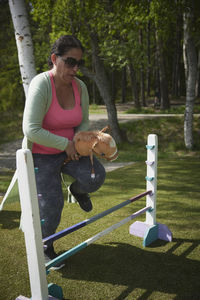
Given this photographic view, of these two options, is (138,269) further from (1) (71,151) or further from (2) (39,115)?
(2) (39,115)

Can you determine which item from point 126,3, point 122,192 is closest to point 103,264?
point 122,192

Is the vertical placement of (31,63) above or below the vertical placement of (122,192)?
above

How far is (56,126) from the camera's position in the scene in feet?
8.15

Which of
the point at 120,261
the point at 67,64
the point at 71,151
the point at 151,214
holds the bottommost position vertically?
the point at 120,261

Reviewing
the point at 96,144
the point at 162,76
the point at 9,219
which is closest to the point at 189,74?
the point at 162,76

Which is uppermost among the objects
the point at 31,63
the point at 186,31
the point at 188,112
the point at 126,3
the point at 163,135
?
the point at 126,3

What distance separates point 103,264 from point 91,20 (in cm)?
968

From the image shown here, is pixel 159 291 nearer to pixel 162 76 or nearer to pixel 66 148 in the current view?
pixel 66 148

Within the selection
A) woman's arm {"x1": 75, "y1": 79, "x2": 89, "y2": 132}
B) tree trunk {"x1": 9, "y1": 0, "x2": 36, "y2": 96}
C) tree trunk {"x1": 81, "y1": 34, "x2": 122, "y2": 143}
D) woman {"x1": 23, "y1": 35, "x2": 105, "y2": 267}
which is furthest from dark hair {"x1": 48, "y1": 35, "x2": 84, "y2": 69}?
tree trunk {"x1": 81, "y1": 34, "x2": 122, "y2": 143}

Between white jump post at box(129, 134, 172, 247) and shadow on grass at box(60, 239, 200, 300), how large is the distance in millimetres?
106

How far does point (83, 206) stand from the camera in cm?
284

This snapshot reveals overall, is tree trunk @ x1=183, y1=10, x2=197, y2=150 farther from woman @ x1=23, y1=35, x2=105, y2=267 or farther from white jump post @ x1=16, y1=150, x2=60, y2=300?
white jump post @ x1=16, y1=150, x2=60, y2=300

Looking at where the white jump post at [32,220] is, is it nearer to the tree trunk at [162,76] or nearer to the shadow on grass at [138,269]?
the shadow on grass at [138,269]

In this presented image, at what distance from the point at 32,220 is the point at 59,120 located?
86 cm
